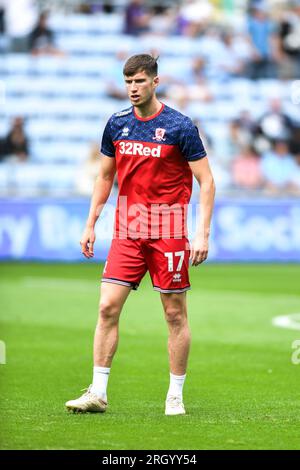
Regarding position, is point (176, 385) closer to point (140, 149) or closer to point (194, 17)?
point (140, 149)

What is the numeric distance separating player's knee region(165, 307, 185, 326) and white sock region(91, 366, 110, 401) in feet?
1.79

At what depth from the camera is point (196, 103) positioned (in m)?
24.4

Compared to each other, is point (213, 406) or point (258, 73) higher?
point (258, 73)

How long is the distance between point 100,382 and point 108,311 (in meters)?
0.48

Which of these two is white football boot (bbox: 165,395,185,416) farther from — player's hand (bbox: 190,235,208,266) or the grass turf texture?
player's hand (bbox: 190,235,208,266)

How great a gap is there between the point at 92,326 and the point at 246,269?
7.44m

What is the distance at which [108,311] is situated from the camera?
7633 millimetres

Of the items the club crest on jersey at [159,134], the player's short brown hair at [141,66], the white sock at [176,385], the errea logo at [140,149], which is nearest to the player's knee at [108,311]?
the white sock at [176,385]

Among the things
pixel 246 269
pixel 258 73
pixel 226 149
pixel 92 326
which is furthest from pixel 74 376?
pixel 258 73

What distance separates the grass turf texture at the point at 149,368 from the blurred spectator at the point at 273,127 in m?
5.46

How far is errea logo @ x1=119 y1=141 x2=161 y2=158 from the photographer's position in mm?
7629

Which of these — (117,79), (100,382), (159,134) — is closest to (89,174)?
(117,79)

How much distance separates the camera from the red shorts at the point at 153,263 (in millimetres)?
7676
